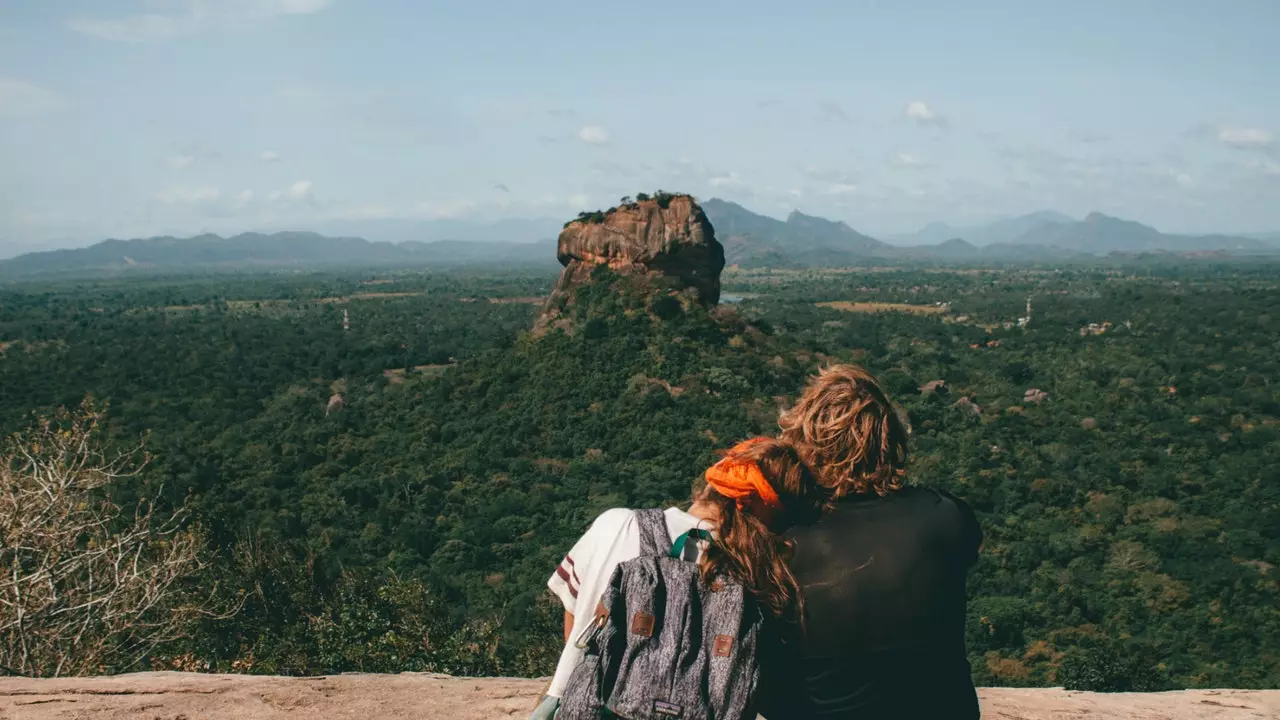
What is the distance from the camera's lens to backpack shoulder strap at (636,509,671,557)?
2756mm

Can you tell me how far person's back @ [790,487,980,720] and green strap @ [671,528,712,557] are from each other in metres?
0.27

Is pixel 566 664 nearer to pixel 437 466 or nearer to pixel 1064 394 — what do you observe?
pixel 437 466

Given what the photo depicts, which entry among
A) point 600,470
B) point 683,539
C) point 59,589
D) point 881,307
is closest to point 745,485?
point 683,539

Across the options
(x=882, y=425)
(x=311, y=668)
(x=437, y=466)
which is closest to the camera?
(x=882, y=425)

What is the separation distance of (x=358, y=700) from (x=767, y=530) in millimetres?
3382

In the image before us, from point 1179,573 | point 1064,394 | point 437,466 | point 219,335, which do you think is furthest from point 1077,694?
point 219,335

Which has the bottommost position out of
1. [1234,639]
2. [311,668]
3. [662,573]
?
[1234,639]

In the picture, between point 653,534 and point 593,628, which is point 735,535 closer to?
point 653,534

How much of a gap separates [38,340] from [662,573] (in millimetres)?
70949

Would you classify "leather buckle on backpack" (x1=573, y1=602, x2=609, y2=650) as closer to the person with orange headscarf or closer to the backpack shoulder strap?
the person with orange headscarf

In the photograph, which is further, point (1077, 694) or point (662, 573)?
point (1077, 694)

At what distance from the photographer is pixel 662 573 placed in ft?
8.96

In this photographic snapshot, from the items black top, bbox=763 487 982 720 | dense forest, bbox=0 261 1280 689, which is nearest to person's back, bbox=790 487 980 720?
black top, bbox=763 487 982 720

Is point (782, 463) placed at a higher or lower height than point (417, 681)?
higher
